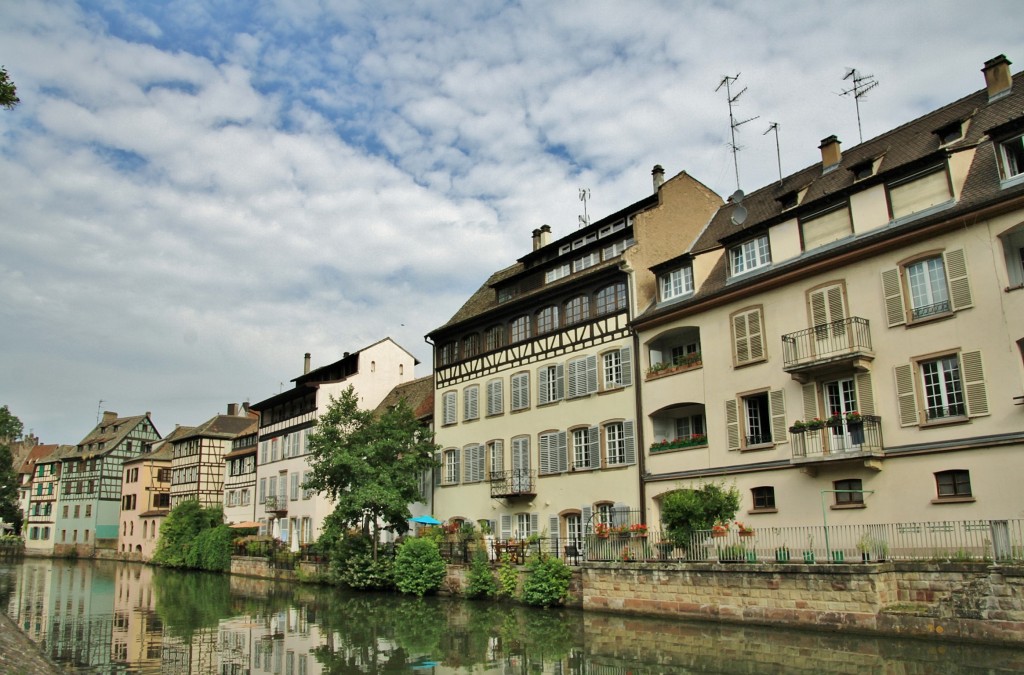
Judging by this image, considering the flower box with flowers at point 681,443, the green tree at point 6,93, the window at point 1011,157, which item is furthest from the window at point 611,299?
the green tree at point 6,93

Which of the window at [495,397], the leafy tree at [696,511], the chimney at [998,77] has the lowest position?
the leafy tree at [696,511]

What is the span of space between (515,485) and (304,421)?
65.7 feet

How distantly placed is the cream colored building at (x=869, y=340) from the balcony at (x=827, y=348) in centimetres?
5

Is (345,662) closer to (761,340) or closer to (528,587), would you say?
(528,587)

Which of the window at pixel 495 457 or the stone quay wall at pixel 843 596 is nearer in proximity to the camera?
the stone quay wall at pixel 843 596

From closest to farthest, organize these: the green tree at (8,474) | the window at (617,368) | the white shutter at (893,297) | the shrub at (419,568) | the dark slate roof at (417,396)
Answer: the white shutter at (893,297), the window at (617,368), the shrub at (419,568), the dark slate roof at (417,396), the green tree at (8,474)

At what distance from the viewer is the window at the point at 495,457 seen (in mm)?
32031

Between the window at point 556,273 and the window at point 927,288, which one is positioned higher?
the window at point 556,273

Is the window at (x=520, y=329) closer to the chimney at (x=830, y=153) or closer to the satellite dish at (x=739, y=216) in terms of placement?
the satellite dish at (x=739, y=216)

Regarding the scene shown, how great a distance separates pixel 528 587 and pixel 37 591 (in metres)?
22.8

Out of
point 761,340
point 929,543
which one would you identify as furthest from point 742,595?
point 761,340

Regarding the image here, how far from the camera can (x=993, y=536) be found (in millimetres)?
16484

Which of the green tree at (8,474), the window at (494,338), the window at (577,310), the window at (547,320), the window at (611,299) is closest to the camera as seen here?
the window at (611,299)

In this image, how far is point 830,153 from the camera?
1006 inches
